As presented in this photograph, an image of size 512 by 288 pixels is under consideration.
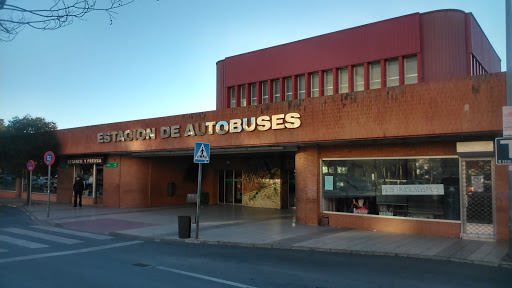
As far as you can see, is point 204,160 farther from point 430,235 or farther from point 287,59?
point 287,59

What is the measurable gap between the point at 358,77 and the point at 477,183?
12.1 m

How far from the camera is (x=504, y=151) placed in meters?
9.12

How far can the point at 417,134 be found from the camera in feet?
38.8

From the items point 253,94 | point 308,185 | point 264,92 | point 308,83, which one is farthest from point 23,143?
point 308,185

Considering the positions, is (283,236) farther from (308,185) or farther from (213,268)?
(213,268)

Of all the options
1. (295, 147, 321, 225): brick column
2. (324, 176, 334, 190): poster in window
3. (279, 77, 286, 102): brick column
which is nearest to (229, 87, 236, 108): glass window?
(279, 77, 286, 102): brick column

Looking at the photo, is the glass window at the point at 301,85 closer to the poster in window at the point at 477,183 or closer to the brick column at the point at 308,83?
the brick column at the point at 308,83

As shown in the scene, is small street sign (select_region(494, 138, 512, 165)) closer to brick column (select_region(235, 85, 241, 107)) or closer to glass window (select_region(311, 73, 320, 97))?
glass window (select_region(311, 73, 320, 97))

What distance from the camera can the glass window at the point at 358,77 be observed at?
2262 centimetres

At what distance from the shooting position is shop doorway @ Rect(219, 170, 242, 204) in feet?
84.5

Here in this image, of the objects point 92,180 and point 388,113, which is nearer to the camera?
point 388,113

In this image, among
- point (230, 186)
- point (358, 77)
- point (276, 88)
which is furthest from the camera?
point (230, 186)

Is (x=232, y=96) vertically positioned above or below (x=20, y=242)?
above

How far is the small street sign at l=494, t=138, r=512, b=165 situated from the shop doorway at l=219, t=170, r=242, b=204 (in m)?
17.8
